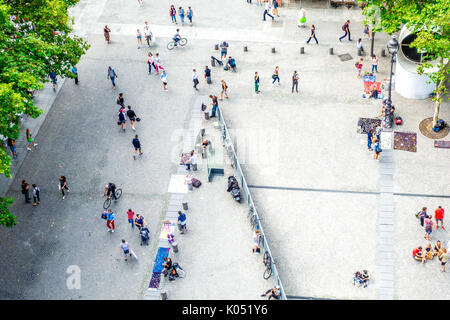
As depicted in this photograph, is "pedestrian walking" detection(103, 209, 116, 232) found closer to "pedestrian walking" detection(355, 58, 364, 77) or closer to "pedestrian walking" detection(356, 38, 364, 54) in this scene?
"pedestrian walking" detection(355, 58, 364, 77)

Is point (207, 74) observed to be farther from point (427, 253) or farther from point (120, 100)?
point (427, 253)

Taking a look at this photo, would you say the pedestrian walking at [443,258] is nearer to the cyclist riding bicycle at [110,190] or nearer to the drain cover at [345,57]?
the cyclist riding bicycle at [110,190]

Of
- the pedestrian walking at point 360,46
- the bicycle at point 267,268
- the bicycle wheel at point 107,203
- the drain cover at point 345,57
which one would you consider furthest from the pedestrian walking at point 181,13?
the bicycle at point 267,268

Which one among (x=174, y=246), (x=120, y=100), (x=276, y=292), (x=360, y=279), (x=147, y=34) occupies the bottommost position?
(x=276, y=292)

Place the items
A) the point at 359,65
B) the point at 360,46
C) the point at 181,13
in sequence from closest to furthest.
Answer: the point at 359,65
the point at 360,46
the point at 181,13

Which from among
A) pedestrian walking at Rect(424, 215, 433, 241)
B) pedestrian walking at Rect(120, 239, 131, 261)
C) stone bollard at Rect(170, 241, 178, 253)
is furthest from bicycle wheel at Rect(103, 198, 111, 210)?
pedestrian walking at Rect(424, 215, 433, 241)

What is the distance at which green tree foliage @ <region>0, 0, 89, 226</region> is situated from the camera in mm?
25219

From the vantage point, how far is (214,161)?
3241 cm

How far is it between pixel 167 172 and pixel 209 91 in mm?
7444

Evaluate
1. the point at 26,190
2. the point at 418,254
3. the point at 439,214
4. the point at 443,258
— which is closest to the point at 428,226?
the point at 439,214

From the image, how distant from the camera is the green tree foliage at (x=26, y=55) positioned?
82.7ft

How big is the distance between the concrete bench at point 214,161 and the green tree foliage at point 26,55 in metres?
8.81

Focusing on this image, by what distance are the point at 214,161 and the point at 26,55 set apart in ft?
35.9
